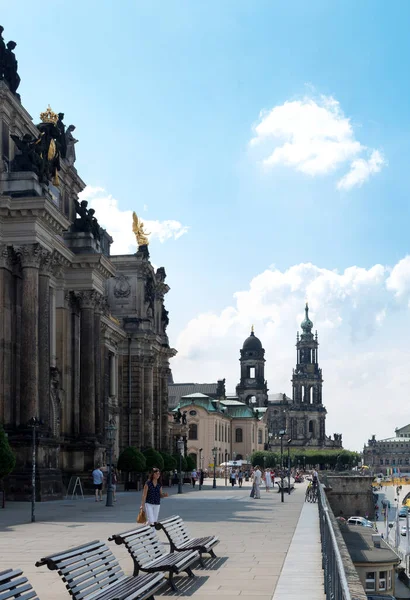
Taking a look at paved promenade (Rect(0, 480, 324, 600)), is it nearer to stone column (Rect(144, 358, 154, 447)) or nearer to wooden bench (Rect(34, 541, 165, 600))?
wooden bench (Rect(34, 541, 165, 600))

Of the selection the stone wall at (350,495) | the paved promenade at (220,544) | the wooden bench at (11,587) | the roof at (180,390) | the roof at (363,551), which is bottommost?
the stone wall at (350,495)

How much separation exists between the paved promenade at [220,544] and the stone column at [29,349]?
439 centimetres

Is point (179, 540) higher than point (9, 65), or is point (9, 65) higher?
point (9, 65)

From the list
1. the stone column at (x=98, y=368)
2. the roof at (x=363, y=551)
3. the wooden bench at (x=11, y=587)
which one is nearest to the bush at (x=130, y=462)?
the stone column at (x=98, y=368)

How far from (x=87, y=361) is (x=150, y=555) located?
38572 millimetres

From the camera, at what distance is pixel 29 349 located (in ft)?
136

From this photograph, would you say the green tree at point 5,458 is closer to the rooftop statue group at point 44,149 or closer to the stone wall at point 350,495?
the rooftop statue group at point 44,149

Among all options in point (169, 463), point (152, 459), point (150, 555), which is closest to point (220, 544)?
point (150, 555)

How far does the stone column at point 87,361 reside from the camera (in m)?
52.2

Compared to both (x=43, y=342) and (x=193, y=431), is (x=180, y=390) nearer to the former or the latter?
(x=193, y=431)

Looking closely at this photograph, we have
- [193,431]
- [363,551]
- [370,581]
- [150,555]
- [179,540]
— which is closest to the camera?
[150,555]

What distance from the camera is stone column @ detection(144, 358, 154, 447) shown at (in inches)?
3066

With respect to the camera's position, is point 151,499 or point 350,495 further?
point 350,495

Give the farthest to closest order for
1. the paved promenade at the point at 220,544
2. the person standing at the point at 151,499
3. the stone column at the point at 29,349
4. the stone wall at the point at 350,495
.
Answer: the stone wall at the point at 350,495, the stone column at the point at 29,349, the person standing at the point at 151,499, the paved promenade at the point at 220,544
